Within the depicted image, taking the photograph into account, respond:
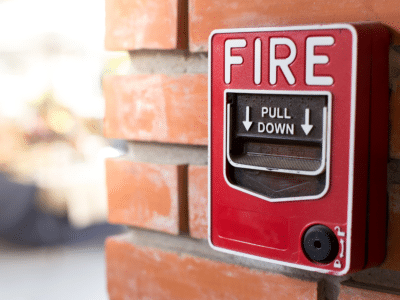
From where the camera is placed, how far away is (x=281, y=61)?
0.46 metres

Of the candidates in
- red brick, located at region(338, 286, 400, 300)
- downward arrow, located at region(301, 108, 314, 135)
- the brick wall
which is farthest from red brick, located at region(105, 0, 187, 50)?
red brick, located at region(338, 286, 400, 300)

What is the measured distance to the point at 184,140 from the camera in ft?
2.03

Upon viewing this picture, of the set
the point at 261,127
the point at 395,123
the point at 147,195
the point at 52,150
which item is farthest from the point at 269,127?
the point at 52,150

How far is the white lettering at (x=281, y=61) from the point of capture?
450mm

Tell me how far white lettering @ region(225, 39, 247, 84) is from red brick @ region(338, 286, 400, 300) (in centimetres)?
24

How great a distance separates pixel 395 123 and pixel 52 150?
352 cm

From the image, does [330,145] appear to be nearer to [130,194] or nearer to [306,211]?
[306,211]

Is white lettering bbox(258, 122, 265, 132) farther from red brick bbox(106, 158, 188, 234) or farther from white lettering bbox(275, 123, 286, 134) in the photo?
red brick bbox(106, 158, 188, 234)

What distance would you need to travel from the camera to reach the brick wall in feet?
1.77

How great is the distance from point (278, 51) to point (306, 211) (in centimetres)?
15

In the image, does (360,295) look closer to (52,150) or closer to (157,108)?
(157,108)

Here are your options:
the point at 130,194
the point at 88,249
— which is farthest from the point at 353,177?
the point at 88,249

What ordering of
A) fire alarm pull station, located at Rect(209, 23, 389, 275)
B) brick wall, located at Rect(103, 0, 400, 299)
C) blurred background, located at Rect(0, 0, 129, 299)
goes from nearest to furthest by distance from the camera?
fire alarm pull station, located at Rect(209, 23, 389, 275)
brick wall, located at Rect(103, 0, 400, 299)
blurred background, located at Rect(0, 0, 129, 299)

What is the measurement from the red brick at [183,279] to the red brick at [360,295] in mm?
31
